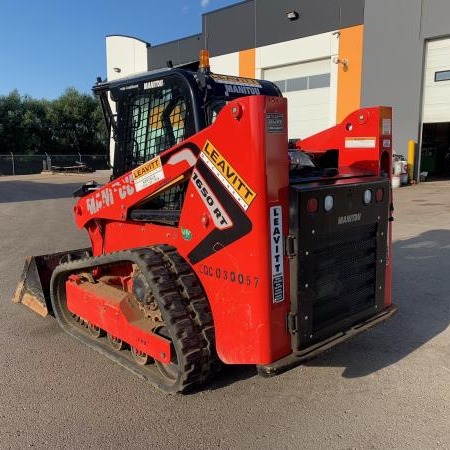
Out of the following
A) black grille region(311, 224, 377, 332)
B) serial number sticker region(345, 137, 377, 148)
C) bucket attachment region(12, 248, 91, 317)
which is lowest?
bucket attachment region(12, 248, 91, 317)

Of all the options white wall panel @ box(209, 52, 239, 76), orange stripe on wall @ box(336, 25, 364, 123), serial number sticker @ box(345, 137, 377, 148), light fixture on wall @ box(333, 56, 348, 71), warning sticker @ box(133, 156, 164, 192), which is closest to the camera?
warning sticker @ box(133, 156, 164, 192)

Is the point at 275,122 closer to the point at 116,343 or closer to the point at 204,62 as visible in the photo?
the point at 204,62

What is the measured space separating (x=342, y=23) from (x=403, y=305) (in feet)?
60.4

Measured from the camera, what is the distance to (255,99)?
2.49 m

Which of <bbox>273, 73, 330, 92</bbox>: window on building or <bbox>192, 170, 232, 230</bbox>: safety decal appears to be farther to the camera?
<bbox>273, 73, 330, 92</bbox>: window on building

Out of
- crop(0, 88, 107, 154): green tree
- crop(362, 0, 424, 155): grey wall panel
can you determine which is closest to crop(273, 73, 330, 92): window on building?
crop(362, 0, 424, 155): grey wall panel

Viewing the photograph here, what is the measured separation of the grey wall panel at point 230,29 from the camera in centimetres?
2359

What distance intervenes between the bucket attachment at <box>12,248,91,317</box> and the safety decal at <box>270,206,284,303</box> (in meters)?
2.86

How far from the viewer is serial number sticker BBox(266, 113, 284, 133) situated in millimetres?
2525

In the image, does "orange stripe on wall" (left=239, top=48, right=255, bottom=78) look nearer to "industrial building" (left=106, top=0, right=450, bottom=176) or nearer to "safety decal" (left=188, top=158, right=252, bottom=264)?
"industrial building" (left=106, top=0, right=450, bottom=176)

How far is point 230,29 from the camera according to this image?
24562 millimetres

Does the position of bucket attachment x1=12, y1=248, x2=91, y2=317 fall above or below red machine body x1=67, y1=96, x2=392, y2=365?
below

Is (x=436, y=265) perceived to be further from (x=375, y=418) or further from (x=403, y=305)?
(x=375, y=418)

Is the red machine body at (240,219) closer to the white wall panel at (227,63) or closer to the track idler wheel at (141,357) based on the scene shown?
the track idler wheel at (141,357)
